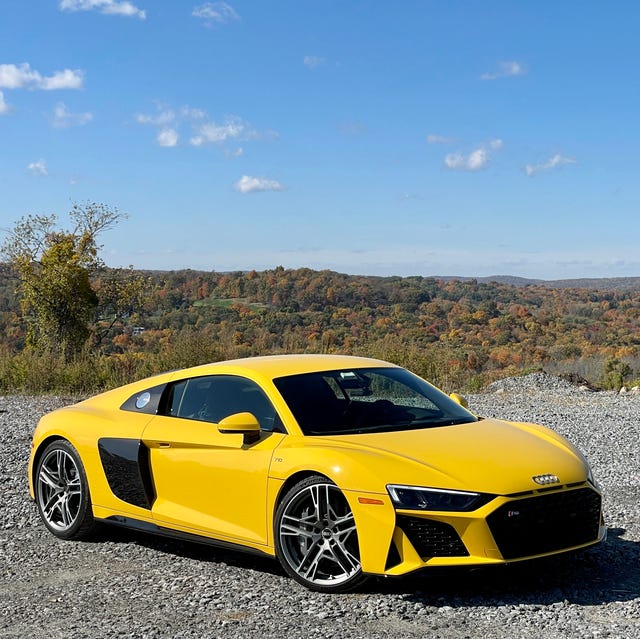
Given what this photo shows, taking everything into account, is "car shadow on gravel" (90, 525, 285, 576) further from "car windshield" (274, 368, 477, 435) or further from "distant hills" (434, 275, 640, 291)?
"distant hills" (434, 275, 640, 291)

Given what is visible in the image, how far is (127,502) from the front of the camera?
21.2ft

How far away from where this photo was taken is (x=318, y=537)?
5.30 meters

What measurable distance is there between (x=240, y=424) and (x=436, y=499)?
1.35 meters

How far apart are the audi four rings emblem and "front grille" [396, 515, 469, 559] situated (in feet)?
1.99

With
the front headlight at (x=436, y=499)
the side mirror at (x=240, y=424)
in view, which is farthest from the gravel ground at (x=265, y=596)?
the side mirror at (x=240, y=424)

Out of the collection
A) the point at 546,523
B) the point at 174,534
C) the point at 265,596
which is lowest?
the point at 265,596

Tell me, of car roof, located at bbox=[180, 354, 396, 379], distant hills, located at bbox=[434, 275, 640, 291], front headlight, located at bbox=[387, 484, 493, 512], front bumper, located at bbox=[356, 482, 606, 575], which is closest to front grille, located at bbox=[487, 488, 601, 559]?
front bumper, located at bbox=[356, 482, 606, 575]

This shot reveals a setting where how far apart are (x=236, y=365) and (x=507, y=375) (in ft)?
59.2

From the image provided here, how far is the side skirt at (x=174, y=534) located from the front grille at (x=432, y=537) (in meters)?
1.00

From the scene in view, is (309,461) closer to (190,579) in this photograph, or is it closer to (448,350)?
(190,579)

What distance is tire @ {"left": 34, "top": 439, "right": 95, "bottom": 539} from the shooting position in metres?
6.79

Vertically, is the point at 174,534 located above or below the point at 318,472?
below

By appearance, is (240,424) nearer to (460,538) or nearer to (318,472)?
(318,472)

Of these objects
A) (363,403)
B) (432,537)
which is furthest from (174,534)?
(432,537)
